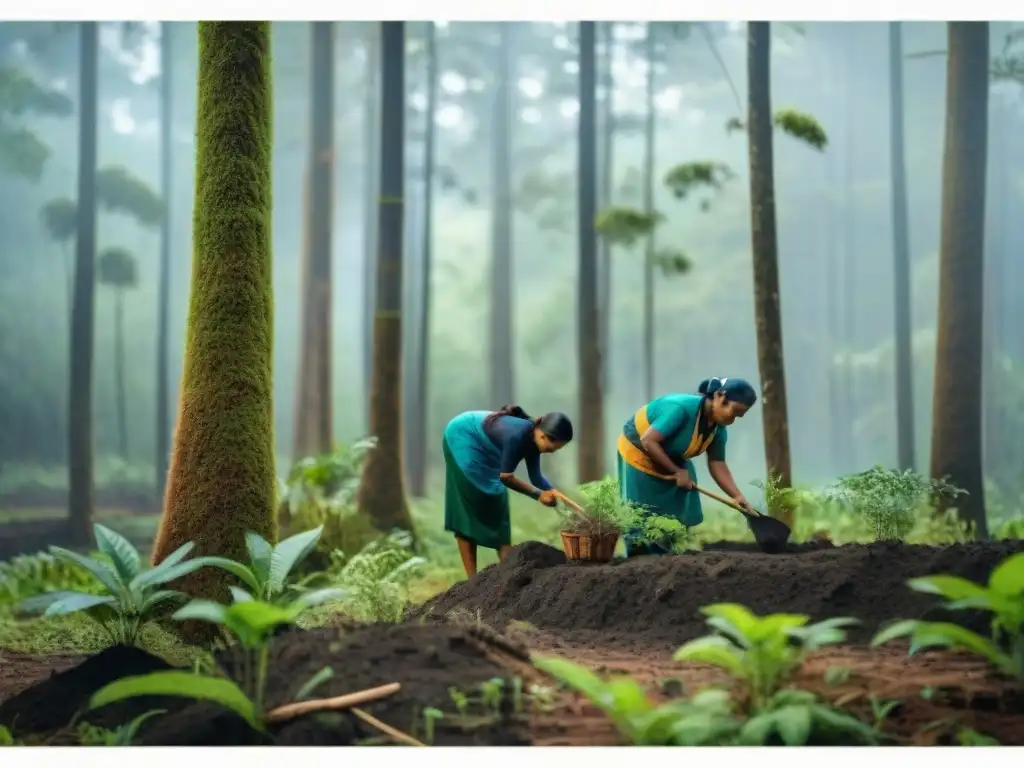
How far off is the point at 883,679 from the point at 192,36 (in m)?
13.8

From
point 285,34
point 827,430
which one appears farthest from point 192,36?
point 827,430

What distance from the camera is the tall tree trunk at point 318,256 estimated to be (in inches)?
478

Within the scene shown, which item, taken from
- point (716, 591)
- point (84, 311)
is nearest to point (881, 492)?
point (716, 591)

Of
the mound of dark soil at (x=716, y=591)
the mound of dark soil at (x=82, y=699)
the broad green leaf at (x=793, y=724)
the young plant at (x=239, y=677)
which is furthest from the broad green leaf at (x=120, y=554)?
the broad green leaf at (x=793, y=724)

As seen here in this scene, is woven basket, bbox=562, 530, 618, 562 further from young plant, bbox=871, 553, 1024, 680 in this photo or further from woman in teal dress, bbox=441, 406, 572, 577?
young plant, bbox=871, 553, 1024, 680

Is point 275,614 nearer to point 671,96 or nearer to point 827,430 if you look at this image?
point 671,96

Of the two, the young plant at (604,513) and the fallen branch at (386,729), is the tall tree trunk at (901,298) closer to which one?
the young plant at (604,513)

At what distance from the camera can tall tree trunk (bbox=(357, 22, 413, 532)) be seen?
28.0 feet

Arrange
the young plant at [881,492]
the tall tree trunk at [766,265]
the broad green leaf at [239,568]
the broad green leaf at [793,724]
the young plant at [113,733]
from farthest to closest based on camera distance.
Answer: the tall tree trunk at [766,265] → the young plant at [881,492] → the broad green leaf at [239,568] → the young plant at [113,733] → the broad green leaf at [793,724]

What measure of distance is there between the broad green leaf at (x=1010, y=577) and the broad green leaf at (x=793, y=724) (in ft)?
2.90

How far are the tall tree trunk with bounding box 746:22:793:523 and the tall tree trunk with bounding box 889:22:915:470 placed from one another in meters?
4.20

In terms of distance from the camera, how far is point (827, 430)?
25391mm

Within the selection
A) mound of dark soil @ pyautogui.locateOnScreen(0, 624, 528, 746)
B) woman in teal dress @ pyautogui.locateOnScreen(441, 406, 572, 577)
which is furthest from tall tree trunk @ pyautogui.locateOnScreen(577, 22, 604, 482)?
mound of dark soil @ pyautogui.locateOnScreen(0, 624, 528, 746)

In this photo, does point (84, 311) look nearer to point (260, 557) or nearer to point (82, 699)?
point (260, 557)
